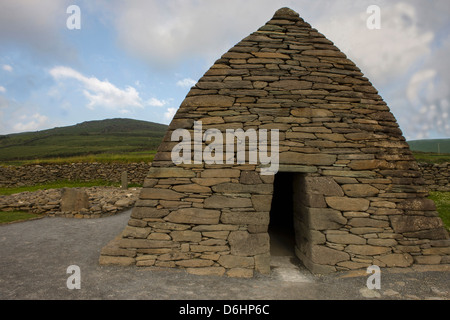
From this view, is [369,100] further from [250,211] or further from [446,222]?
[446,222]

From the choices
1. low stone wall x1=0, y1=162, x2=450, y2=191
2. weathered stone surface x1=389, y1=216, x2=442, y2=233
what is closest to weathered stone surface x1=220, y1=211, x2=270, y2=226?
weathered stone surface x1=389, y1=216, x2=442, y2=233

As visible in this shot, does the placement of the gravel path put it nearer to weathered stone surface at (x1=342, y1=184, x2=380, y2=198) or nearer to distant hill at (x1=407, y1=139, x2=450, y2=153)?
weathered stone surface at (x1=342, y1=184, x2=380, y2=198)

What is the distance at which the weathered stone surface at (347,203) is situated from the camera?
488cm

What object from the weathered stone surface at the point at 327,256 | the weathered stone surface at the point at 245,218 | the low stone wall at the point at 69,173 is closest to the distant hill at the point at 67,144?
the low stone wall at the point at 69,173

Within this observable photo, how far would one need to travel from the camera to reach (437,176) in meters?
17.9

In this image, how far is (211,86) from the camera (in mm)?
5223

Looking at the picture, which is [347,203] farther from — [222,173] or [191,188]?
[191,188]

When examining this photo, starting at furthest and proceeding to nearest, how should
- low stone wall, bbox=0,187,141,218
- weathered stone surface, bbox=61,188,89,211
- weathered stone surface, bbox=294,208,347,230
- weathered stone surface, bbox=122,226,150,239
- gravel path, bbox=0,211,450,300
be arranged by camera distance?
weathered stone surface, bbox=61,188,89,211 < low stone wall, bbox=0,187,141,218 < weathered stone surface, bbox=122,226,150,239 < weathered stone surface, bbox=294,208,347,230 < gravel path, bbox=0,211,450,300

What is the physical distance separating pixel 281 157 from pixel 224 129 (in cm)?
132

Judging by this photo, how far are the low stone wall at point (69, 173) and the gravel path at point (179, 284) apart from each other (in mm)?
14014

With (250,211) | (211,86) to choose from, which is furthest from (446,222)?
(211,86)

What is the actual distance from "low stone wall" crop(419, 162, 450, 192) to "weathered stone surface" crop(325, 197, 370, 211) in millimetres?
17467

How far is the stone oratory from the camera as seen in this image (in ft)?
15.9

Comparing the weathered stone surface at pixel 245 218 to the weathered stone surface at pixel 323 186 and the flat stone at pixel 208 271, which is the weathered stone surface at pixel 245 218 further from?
the weathered stone surface at pixel 323 186
